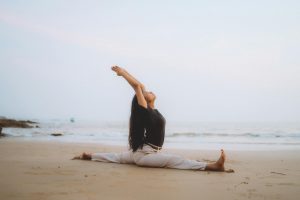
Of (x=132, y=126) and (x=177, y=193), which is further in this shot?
(x=132, y=126)

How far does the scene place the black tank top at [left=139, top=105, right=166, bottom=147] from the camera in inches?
213

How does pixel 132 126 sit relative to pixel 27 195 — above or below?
above

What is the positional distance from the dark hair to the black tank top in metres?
0.07

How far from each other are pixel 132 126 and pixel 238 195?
2.45 metres

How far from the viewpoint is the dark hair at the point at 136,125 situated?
5.43 m

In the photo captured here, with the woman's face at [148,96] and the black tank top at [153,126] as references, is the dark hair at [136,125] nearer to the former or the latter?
the black tank top at [153,126]

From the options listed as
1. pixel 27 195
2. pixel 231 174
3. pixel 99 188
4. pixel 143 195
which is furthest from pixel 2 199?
pixel 231 174

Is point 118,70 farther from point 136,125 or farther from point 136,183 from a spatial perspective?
point 136,183

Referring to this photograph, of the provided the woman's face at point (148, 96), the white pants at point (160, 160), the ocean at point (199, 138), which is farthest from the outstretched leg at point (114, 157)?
the ocean at point (199, 138)

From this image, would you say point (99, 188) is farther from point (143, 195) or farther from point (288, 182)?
point (288, 182)

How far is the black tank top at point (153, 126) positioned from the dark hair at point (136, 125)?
66mm

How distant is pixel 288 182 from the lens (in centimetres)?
439

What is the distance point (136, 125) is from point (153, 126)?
0.93 ft

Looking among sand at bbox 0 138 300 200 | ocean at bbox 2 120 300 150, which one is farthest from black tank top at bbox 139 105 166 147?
ocean at bbox 2 120 300 150
